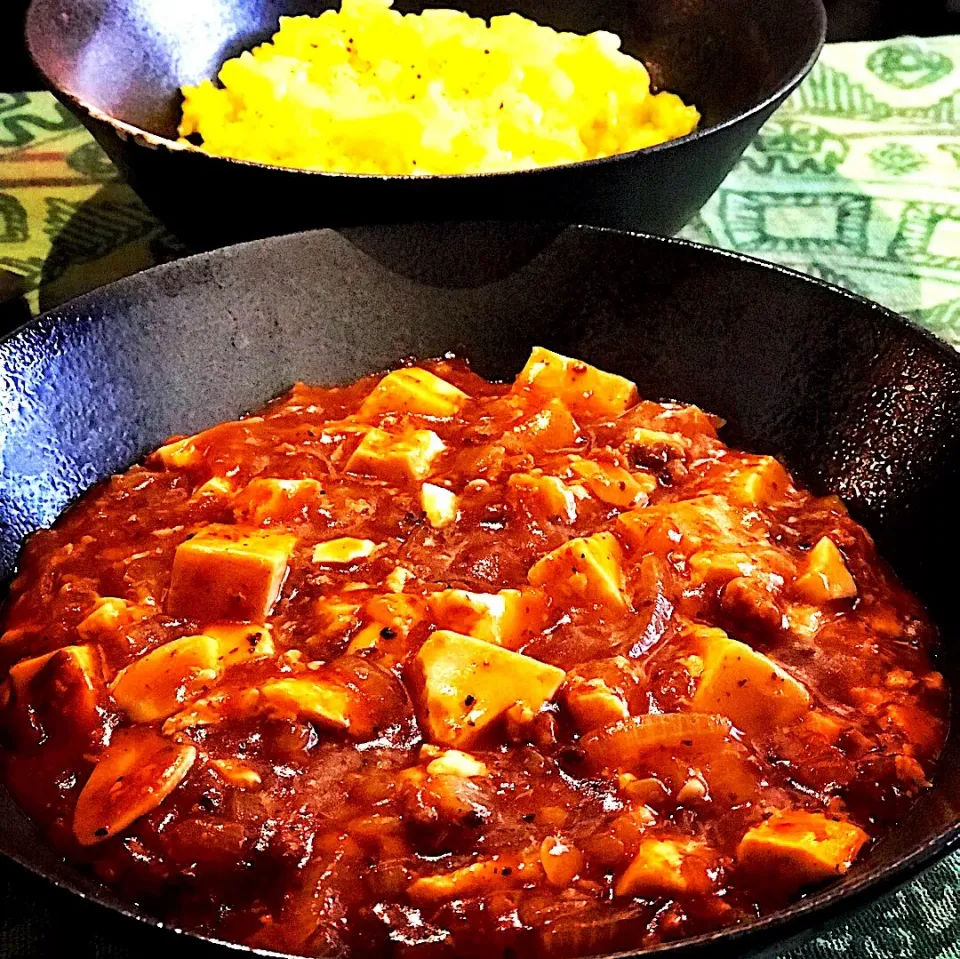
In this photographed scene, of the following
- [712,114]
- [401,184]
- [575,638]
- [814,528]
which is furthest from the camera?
[712,114]

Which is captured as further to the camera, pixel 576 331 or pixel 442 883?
pixel 576 331

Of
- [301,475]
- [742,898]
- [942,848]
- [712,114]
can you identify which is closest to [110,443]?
[301,475]

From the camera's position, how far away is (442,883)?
165 cm

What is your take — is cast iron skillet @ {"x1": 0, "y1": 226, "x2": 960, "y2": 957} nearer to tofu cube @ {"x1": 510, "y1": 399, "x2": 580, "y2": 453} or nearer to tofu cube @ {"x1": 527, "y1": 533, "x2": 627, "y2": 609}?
tofu cube @ {"x1": 510, "y1": 399, "x2": 580, "y2": 453}

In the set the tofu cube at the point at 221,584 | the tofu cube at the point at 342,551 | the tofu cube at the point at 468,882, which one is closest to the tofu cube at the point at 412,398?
the tofu cube at the point at 342,551

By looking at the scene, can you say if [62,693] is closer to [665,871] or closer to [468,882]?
[468,882]

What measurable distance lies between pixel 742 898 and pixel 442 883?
420mm

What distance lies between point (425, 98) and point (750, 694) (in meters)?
2.26

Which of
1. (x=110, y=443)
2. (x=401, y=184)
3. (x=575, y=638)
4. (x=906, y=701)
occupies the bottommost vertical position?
(x=906, y=701)

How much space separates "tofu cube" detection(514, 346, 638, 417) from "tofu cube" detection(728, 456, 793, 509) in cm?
36

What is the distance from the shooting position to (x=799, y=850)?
1635 mm

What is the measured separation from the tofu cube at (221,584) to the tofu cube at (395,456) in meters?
0.38

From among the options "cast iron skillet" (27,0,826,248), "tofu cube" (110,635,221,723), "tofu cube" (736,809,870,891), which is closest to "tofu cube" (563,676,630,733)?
"tofu cube" (736,809,870,891)

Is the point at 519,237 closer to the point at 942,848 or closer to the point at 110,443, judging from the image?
the point at 110,443
